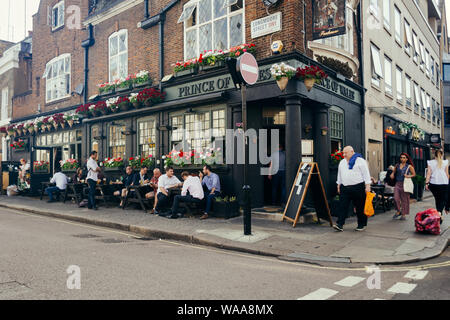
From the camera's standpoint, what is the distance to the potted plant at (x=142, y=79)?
43.9 ft

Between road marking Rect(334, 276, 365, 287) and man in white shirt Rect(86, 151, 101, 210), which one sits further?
man in white shirt Rect(86, 151, 101, 210)

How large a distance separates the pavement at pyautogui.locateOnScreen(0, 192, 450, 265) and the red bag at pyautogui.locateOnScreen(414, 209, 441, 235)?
171 mm

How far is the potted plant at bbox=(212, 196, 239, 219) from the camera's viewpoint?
967 centimetres

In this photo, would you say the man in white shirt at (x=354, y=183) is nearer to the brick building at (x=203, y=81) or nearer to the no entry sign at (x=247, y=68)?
the brick building at (x=203, y=81)

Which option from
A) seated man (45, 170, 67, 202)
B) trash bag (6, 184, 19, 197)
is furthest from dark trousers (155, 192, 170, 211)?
trash bag (6, 184, 19, 197)

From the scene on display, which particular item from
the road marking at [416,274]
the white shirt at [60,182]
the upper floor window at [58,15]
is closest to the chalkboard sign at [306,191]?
the road marking at [416,274]

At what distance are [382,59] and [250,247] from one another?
42.9ft

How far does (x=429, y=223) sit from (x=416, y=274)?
3000 millimetres

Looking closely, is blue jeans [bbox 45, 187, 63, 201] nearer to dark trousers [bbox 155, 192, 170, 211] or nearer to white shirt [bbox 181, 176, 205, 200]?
dark trousers [bbox 155, 192, 170, 211]

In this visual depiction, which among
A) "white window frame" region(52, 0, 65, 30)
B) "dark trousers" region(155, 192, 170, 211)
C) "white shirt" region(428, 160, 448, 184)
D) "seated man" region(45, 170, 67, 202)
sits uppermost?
"white window frame" region(52, 0, 65, 30)

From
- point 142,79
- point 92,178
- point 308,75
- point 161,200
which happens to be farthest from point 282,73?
point 92,178

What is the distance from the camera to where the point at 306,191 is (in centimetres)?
845

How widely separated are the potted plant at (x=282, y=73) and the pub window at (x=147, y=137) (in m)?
5.83
